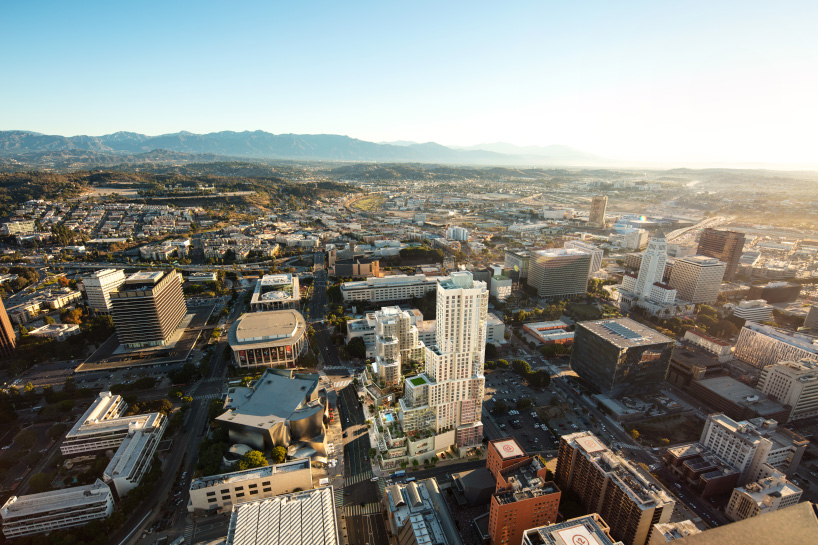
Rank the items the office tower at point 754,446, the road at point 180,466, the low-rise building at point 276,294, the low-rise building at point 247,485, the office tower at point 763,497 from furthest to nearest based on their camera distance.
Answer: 1. the low-rise building at point 276,294
2. the office tower at point 754,446
3. the low-rise building at point 247,485
4. the road at point 180,466
5. the office tower at point 763,497

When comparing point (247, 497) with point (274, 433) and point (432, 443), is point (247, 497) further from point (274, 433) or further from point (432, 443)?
point (432, 443)

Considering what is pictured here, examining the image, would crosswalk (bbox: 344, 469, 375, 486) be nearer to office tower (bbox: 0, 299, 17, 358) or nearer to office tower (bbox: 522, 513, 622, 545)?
office tower (bbox: 522, 513, 622, 545)

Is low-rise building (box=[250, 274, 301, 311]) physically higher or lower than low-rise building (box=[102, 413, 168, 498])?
higher

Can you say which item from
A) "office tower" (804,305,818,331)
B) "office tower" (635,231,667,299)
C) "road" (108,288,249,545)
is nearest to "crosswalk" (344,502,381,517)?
"road" (108,288,249,545)

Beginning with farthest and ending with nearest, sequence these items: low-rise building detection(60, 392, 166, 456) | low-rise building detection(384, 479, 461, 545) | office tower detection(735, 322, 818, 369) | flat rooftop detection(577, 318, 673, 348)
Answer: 1. office tower detection(735, 322, 818, 369)
2. flat rooftop detection(577, 318, 673, 348)
3. low-rise building detection(60, 392, 166, 456)
4. low-rise building detection(384, 479, 461, 545)

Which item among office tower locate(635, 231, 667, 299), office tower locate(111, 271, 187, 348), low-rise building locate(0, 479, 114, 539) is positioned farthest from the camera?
office tower locate(635, 231, 667, 299)

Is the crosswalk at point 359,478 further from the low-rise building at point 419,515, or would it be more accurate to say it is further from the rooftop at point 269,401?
the rooftop at point 269,401

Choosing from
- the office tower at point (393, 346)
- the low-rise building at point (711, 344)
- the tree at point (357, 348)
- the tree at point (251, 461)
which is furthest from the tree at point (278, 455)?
the low-rise building at point (711, 344)

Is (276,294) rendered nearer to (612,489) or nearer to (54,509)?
(54,509)
